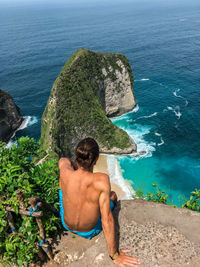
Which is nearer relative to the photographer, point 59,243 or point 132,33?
point 59,243

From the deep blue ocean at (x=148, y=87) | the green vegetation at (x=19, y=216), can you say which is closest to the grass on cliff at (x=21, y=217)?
the green vegetation at (x=19, y=216)

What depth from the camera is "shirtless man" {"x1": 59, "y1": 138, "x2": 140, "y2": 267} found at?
17.9 ft

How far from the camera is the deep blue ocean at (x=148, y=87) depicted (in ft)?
132

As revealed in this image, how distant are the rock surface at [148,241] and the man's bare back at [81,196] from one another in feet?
2.31

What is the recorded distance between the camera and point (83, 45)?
Result: 12475 cm

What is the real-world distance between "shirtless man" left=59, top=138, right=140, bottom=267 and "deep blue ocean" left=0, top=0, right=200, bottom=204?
29.7 feet

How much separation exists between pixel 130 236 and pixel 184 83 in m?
75.7

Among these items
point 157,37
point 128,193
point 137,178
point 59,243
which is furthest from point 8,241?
point 157,37

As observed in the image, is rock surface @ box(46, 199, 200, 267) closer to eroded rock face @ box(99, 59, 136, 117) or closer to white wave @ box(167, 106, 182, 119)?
eroded rock face @ box(99, 59, 136, 117)

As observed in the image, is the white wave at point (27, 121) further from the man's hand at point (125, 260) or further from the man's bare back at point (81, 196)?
the man's hand at point (125, 260)

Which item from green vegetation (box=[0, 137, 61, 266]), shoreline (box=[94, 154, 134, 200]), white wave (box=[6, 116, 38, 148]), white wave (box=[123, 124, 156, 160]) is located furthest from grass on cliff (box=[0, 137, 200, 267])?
white wave (box=[6, 116, 38, 148])

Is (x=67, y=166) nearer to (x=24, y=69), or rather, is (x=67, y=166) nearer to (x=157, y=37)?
(x=24, y=69)

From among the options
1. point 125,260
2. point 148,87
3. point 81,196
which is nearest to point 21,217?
point 81,196

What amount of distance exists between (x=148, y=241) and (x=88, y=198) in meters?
2.83
